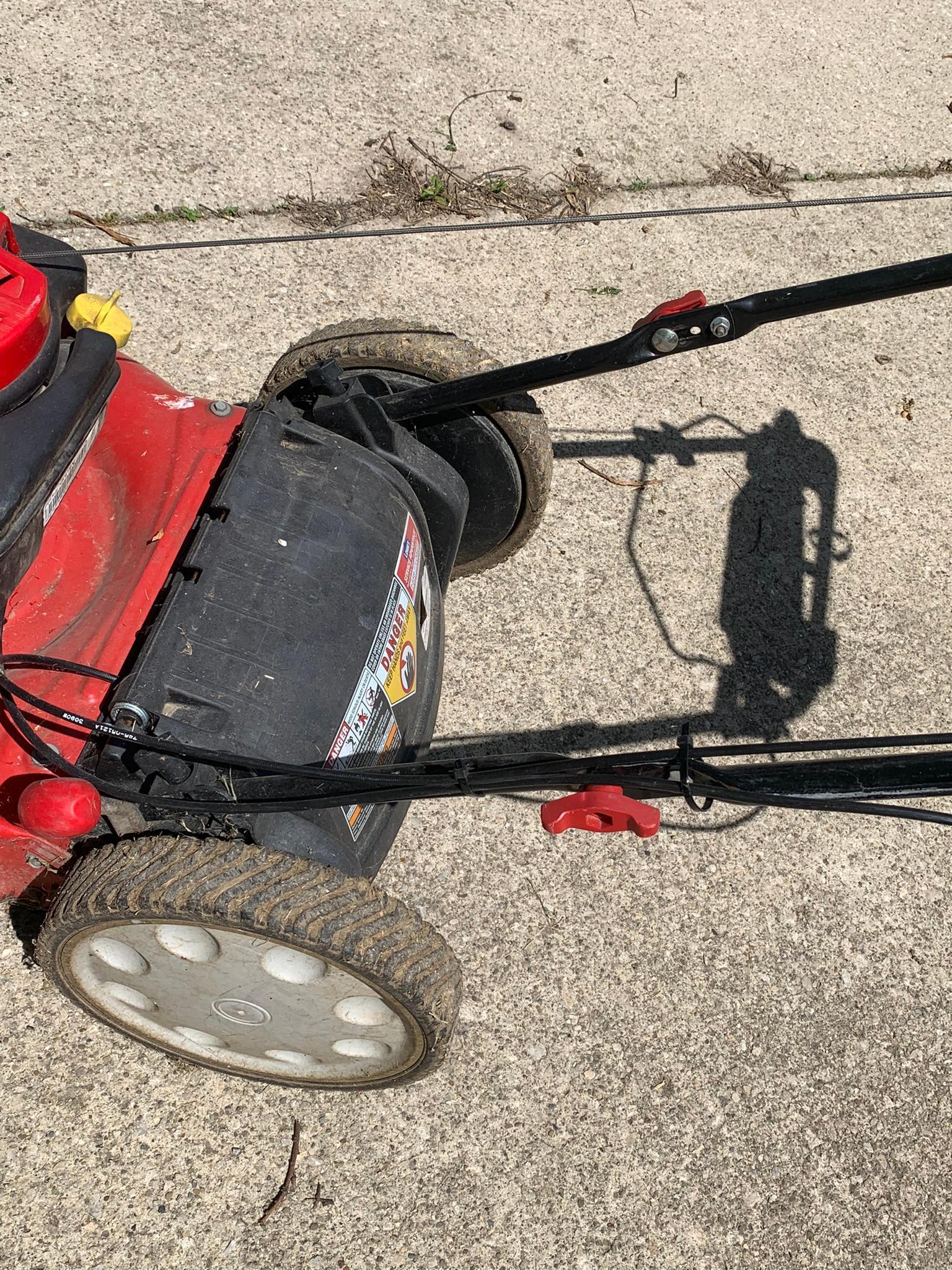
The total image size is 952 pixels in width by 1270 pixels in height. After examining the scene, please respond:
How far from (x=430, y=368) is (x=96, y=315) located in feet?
2.29

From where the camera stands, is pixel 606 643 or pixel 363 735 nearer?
pixel 363 735

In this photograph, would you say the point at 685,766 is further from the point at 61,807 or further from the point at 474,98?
the point at 474,98

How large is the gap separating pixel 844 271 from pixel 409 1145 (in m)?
3.19

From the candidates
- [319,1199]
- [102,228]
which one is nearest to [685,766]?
[319,1199]

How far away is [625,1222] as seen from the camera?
7.17 feet

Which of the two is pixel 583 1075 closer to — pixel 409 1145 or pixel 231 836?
pixel 409 1145

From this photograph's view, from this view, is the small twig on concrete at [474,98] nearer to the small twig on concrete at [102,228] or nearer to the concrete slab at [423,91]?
the concrete slab at [423,91]

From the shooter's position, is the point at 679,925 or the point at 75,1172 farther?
the point at 679,925

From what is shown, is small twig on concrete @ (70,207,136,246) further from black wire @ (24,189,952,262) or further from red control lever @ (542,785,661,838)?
red control lever @ (542,785,661,838)

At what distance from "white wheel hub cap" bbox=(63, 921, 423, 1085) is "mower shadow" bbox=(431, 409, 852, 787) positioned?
0.88 meters

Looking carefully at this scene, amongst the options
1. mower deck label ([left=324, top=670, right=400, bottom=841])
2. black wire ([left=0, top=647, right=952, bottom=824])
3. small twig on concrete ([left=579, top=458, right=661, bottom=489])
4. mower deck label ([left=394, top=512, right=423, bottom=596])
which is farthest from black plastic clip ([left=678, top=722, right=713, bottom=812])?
small twig on concrete ([left=579, top=458, right=661, bottom=489])

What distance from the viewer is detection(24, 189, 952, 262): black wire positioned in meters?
2.48

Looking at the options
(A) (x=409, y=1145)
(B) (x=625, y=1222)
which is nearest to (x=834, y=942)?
(B) (x=625, y=1222)

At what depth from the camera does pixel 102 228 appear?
3.50 meters
